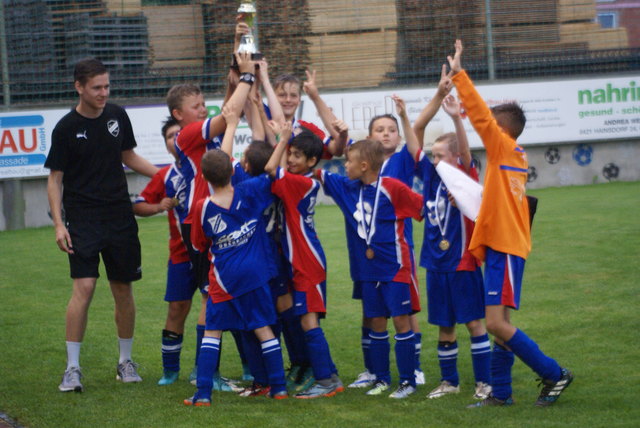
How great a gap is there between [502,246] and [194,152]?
2186 millimetres

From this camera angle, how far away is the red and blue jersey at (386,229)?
5934 millimetres

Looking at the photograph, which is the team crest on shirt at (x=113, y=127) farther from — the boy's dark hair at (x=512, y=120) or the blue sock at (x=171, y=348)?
the boy's dark hair at (x=512, y=120)

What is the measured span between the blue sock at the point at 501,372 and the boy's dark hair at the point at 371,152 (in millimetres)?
1390

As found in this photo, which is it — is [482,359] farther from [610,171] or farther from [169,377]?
[610,171]

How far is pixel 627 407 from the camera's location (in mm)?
5281

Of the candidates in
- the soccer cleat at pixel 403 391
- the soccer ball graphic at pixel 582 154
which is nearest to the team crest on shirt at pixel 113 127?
the soccer cleat at pixel 403 391

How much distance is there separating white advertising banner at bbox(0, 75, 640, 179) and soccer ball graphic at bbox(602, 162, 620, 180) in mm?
628

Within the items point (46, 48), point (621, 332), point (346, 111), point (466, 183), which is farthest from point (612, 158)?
point (466, 183)

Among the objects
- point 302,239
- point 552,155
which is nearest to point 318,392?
point 302,239

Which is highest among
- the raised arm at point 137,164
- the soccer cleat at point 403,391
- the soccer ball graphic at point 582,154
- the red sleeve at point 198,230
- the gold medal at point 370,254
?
the raised arm at point 137,164

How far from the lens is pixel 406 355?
5.90 m

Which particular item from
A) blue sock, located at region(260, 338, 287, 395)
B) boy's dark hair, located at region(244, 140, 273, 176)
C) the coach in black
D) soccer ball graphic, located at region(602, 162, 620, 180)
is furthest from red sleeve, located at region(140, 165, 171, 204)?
soccer ball graphic, located at region(602, 162, 620, 180)

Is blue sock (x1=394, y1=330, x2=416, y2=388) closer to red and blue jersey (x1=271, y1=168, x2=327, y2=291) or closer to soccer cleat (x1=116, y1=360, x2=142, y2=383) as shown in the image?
red and blue jersey (x1=271, y1=168, x2=327, y2=291)

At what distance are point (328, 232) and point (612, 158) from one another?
841 cm
